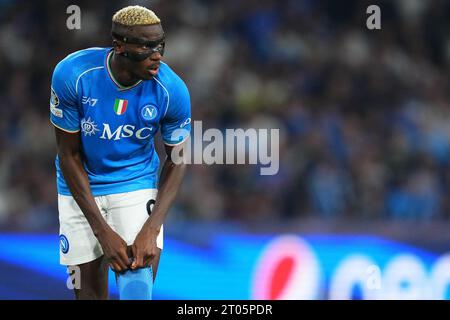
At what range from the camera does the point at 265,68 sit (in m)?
9.35

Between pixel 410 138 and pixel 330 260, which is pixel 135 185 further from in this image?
pixel 410 138

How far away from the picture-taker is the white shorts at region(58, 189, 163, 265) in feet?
15.2

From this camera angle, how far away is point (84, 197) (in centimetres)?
454

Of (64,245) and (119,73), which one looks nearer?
(119,73)

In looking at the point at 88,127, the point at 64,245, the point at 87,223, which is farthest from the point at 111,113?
the point at 64,245

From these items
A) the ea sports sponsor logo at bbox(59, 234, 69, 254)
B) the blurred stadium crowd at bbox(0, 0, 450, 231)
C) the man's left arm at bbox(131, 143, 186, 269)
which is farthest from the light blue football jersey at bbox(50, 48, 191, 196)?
the blurred stadium crowd at bbox(0, 0, 450, 231)

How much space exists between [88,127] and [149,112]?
0.30 m

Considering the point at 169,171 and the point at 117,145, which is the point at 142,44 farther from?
the point at 169,171

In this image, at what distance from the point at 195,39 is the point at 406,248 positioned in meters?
3.24

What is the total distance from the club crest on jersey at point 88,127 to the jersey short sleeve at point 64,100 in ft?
0.08

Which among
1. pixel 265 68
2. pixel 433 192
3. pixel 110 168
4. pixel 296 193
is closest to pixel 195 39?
pixel 265 68
